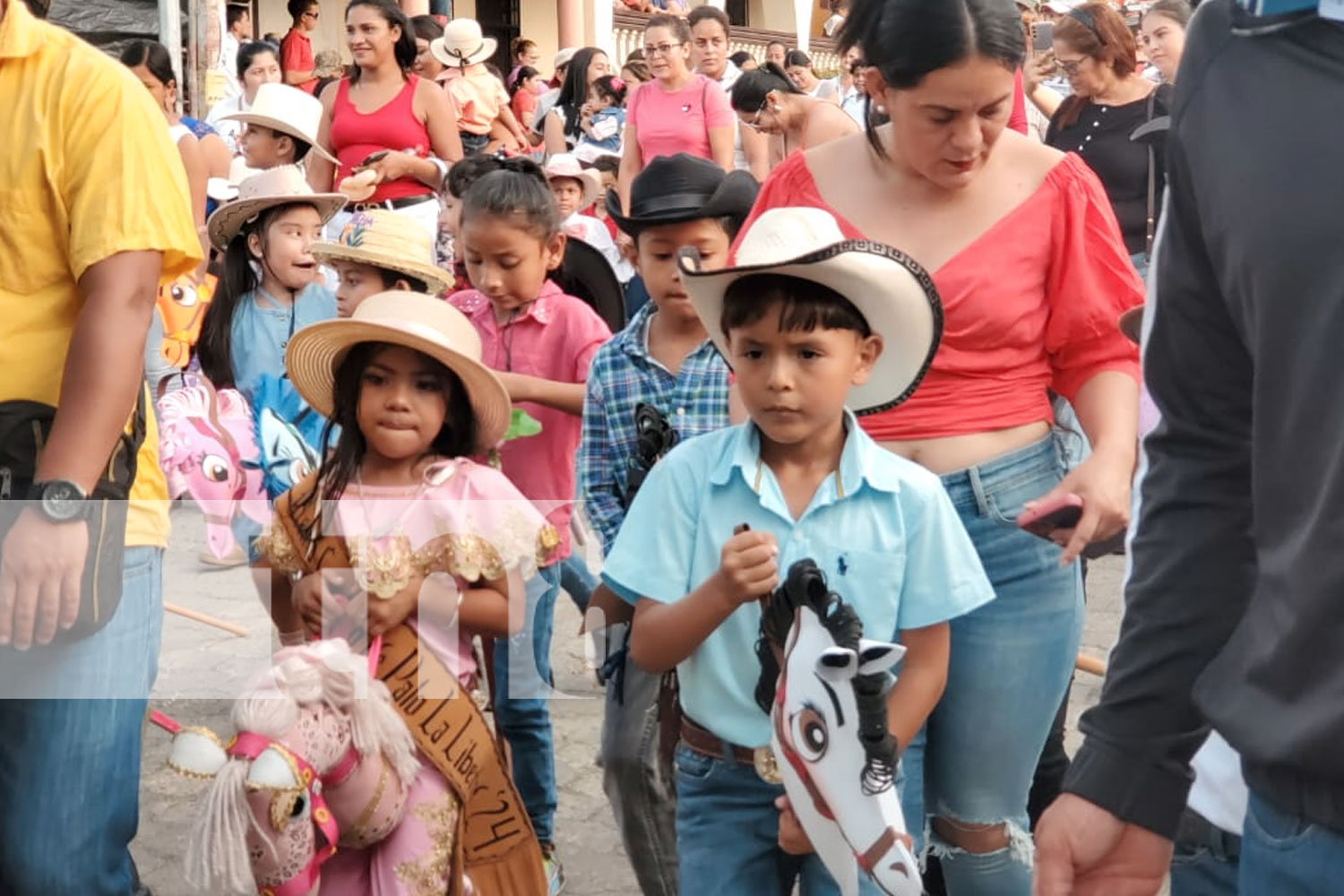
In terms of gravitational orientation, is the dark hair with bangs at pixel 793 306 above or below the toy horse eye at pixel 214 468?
above

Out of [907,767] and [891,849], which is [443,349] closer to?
[907,767]

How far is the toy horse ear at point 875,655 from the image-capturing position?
7.90 ft

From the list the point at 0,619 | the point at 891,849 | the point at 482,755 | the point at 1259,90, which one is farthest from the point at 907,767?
the point at 1259,90

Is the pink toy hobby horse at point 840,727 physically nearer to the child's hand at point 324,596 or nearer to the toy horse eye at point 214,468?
the child's hand at point 324,596

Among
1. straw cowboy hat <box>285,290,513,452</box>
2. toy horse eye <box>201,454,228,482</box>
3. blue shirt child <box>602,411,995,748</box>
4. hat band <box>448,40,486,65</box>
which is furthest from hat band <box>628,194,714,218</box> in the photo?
hat band <box>448,40,486,65</box>

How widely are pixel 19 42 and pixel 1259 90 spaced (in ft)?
6.48

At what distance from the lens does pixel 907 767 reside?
10.00ft

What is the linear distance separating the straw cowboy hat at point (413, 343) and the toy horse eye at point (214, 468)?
128 centimetres

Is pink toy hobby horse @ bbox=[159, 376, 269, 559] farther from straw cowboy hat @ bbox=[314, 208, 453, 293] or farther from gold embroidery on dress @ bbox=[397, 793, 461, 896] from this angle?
gold embroidery on dress @ bbox=[397, 793, 461, 896]

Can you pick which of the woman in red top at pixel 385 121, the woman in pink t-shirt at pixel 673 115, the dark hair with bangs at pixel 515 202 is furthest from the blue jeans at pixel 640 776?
the woman in pink t-shirt at pixel 673 115

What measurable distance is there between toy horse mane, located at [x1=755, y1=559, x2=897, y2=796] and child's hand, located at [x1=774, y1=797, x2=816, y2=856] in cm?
23

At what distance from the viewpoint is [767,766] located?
9.16 feet

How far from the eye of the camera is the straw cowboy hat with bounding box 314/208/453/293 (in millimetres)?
4965

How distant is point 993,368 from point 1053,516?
0.39 metres
